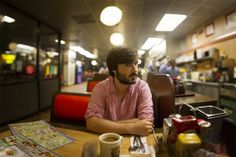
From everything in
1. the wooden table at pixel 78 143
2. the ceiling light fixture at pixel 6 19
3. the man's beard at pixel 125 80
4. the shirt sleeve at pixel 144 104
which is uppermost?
the ceiling light fixture at pixel 6 19

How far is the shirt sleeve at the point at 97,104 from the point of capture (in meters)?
1.26

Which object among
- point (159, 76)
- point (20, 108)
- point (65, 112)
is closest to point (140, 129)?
point (65, 112)

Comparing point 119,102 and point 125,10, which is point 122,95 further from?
point 125,10

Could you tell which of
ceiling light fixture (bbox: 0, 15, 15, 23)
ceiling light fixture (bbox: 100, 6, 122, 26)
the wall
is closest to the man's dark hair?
ceiling light fixture (bbox: 100, 6, 122, 26)

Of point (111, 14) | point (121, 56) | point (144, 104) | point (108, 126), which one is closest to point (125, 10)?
point (111, 14)

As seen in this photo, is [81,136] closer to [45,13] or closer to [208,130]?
[208,130]

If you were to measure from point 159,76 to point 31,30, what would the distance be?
483 cm

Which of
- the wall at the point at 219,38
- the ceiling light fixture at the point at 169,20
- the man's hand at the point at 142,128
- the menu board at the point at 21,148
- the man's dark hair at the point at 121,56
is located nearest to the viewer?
the menu board at the point at 21,148

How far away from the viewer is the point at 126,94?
1394 millimetres

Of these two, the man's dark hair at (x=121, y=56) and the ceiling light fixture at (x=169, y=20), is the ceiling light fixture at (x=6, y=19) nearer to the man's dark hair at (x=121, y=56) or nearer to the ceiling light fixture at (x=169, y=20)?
the man's dark hair at (x=121, y=56)

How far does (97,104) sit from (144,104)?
40cm

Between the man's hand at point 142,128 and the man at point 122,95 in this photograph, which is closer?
the man's hand at point 142,128

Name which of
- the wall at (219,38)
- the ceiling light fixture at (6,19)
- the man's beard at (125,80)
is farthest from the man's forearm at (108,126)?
the wall at (219,38)

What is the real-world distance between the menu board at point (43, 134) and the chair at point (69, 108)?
13.4 inches
